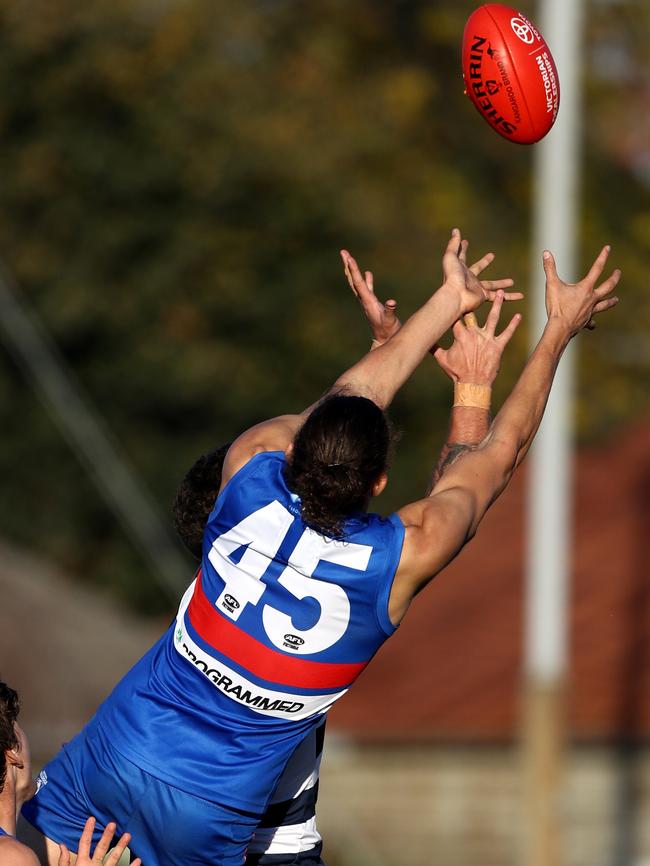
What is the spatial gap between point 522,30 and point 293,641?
7.80ft

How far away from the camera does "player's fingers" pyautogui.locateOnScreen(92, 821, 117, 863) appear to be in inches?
152

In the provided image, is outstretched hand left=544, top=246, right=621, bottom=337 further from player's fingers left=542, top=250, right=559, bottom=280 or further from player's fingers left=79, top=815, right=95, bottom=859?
player's fingers left=79, top=815, right=95, bottom=859

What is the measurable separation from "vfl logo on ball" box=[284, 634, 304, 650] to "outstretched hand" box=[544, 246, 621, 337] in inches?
48.6

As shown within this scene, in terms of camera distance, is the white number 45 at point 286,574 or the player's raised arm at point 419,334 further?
the player's raised arm at point 419,334

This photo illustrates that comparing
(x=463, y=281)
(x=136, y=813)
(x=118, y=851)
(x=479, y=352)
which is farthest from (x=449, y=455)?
(x=118, y=851)

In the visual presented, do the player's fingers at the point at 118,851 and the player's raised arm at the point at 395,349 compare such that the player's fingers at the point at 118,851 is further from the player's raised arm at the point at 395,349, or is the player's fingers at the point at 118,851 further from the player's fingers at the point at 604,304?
the player's fingers at the point at 604,304

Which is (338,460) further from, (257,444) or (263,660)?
(263,660)

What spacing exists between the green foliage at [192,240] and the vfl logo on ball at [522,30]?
613 inches

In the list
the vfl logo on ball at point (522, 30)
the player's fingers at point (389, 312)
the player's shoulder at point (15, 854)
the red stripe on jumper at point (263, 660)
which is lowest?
the player's shoulder at point (15, 854)

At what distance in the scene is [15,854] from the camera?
3635 millimetres

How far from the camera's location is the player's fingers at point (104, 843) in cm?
385

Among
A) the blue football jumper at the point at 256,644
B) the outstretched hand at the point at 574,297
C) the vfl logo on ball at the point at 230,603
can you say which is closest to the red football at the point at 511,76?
the outstretched hand at the point at 574,297

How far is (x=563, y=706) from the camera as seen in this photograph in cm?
1040

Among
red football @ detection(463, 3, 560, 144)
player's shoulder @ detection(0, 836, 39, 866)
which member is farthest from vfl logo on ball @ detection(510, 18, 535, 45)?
player's shoulder @ detection(0, 836, 39, 866)
